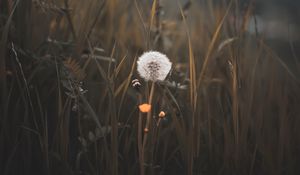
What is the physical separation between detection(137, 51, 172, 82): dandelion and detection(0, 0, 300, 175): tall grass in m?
0.03

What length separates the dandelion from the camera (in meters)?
1.27

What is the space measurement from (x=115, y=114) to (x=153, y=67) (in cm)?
17

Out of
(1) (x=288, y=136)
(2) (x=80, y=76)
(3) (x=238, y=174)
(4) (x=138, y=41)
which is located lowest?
(3) (x=238, y=174)

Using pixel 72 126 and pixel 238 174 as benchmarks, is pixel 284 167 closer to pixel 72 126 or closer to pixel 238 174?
pixel 238 174

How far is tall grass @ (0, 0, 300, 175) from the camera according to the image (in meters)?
1.29

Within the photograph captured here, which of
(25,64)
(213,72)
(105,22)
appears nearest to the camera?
(25,64)

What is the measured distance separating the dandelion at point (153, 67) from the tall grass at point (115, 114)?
0.10 feet

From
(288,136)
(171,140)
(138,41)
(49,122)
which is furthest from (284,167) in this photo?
(138,41)

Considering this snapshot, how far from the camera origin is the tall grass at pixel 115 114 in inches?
50.9

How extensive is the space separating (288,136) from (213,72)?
61 centimetres

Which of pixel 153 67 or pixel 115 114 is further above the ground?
pixel 153 67

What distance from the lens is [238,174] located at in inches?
53.0

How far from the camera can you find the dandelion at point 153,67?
4.16 feet

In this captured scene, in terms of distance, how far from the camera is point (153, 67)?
1277mm
